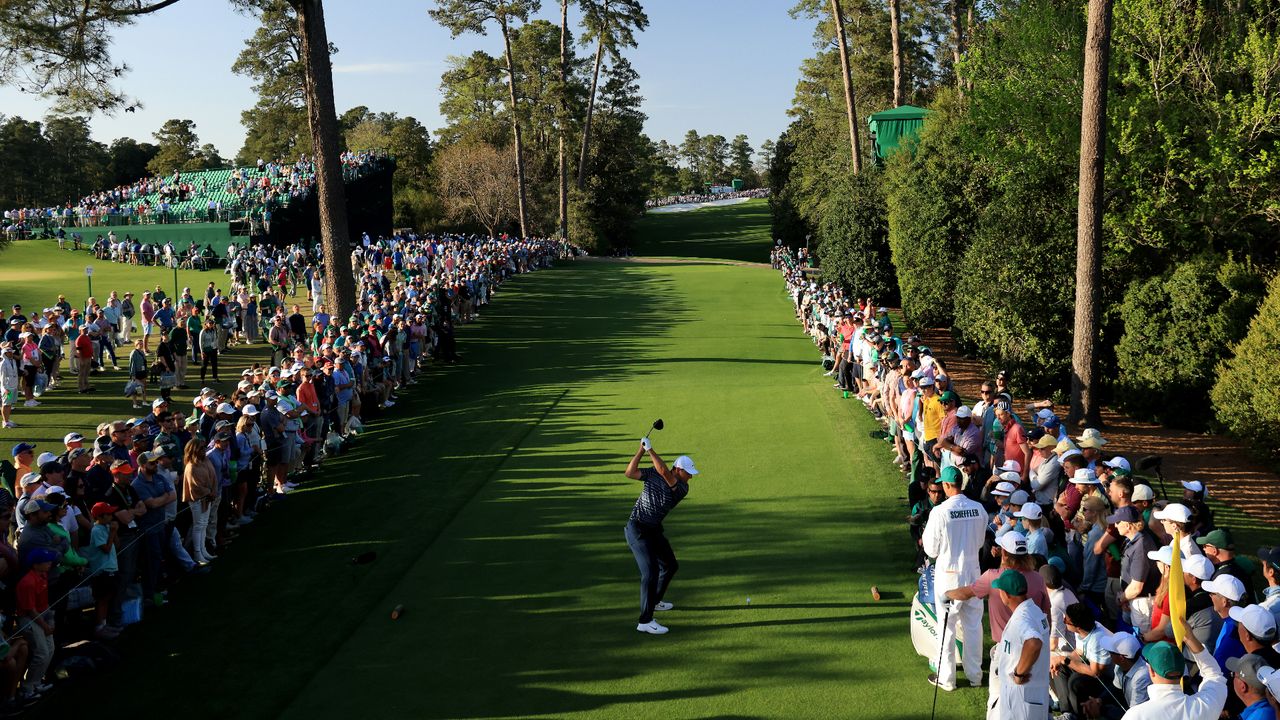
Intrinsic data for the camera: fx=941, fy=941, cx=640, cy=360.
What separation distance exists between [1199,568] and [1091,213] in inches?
464

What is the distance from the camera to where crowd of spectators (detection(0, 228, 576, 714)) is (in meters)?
8.55

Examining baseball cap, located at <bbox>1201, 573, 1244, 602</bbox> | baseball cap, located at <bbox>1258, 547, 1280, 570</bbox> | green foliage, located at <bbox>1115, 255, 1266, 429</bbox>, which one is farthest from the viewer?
green foliage, located at <bbox>1115, 255, 1266, 429</bbox>

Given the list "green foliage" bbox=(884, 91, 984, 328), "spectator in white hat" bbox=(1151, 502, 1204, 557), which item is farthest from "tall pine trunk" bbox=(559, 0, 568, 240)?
"spectator in white hat" bbox=(1151, 502, 1204, 557)

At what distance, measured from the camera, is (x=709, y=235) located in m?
87.6

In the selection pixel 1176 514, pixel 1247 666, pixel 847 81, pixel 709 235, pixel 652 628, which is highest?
pixel 847 81

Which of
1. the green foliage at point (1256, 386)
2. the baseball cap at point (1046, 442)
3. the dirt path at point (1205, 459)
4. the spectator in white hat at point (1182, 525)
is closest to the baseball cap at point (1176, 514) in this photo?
the spectator in white hat at point (1182, 525)

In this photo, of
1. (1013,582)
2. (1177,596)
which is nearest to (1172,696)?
(1013,582)

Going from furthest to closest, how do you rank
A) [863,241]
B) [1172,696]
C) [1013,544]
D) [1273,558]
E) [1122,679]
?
1. [863,241]
2. [1273,558]
3. [1013,544]
4. [1122,679]
5. [1172,696]

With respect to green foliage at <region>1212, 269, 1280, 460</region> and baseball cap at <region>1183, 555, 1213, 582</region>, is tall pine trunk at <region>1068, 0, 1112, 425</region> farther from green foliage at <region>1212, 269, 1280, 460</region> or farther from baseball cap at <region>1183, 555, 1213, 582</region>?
baseball cap at <region>1183, 555, 1213, 582</region>

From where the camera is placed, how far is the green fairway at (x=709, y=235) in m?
75.8

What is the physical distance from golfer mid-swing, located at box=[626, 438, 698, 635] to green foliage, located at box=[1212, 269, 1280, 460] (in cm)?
1111

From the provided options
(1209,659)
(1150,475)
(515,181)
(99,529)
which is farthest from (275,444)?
(515,181)

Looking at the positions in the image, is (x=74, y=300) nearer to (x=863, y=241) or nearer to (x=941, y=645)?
(x=863, y=241)

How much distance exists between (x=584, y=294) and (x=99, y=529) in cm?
2679
